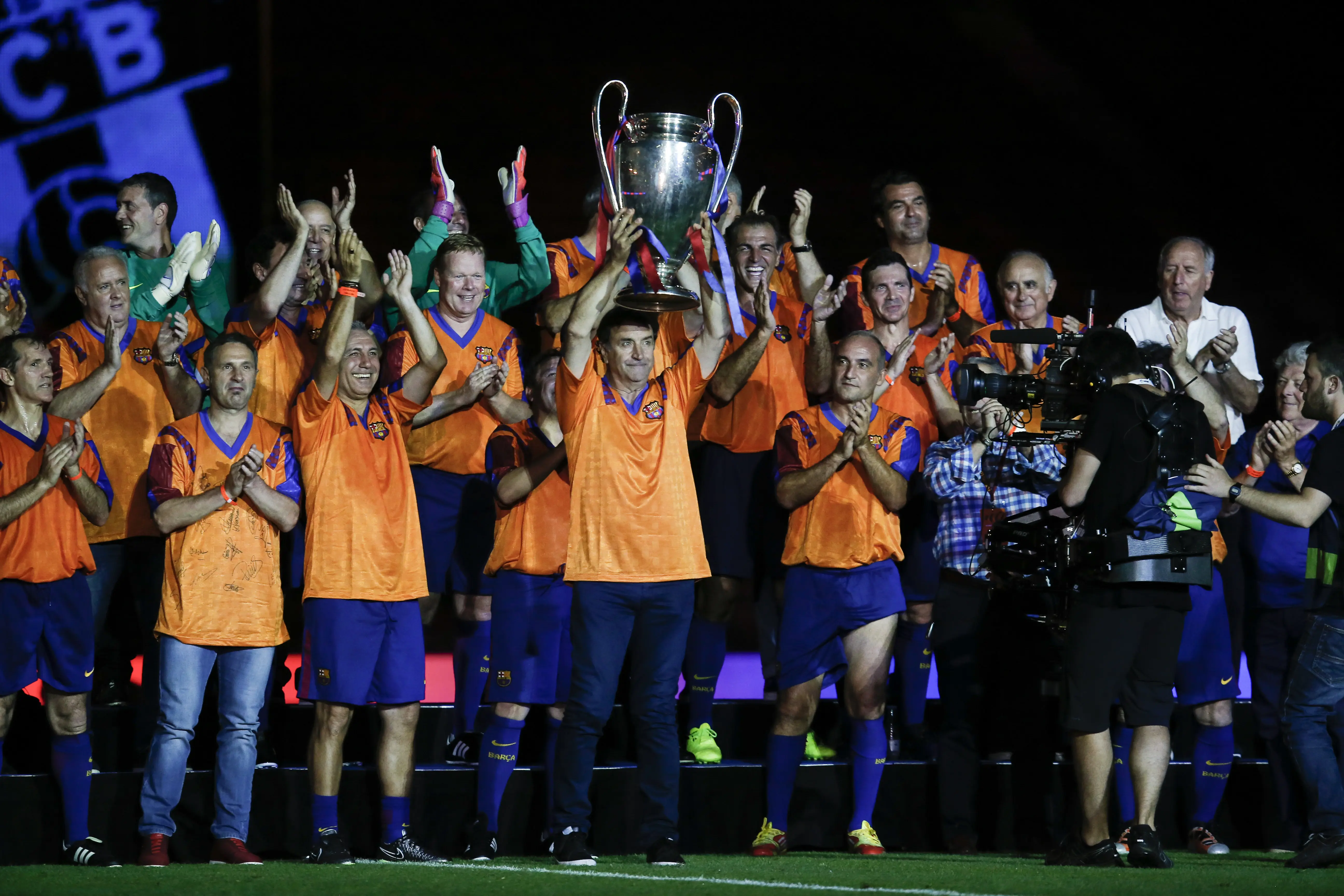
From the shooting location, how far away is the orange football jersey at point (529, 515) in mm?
5152

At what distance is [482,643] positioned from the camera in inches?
217

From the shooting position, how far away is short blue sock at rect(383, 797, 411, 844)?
484 cm

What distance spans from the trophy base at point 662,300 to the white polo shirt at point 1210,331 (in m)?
2.28

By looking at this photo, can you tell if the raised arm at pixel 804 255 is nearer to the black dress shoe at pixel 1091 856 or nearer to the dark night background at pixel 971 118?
the dark night background at pixel 971 118

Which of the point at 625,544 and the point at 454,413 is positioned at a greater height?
the point at 454,413

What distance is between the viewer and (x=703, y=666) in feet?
18.3

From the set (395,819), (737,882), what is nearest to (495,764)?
(395,819)

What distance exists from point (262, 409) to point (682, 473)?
1719 mm

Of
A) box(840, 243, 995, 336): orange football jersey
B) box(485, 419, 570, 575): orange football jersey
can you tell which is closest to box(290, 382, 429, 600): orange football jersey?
box(485, 419, 570, 575): orange football jersey

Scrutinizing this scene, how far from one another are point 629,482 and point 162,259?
2.29 meters

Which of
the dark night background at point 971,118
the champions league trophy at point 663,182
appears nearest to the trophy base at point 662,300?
the champions league trophy at point 663,182

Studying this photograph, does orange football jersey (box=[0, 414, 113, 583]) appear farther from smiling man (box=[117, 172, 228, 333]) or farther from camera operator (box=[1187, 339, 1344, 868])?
camera operator (box=[1187, 339, 1344, 868])

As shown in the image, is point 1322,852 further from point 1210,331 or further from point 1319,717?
point 1210,331

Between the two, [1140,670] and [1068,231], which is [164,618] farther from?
[1068,231]
